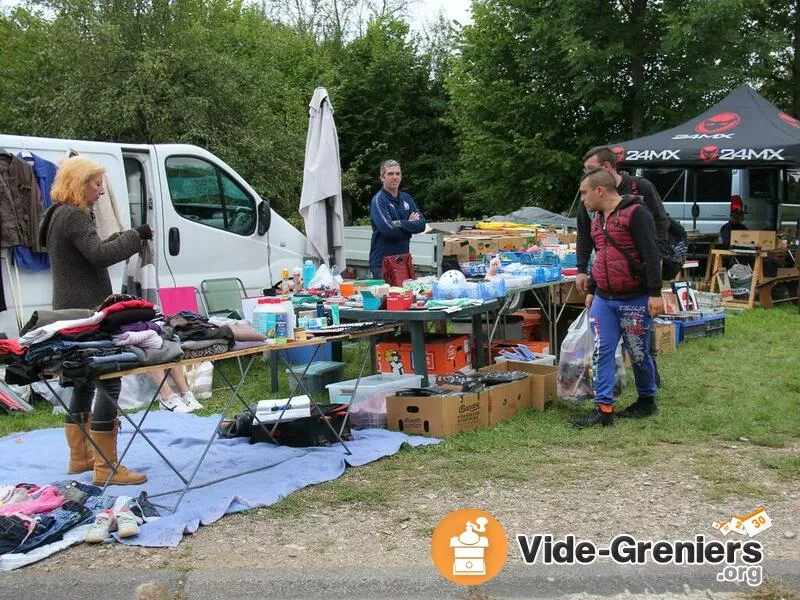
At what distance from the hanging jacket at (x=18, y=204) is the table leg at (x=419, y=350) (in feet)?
10.4

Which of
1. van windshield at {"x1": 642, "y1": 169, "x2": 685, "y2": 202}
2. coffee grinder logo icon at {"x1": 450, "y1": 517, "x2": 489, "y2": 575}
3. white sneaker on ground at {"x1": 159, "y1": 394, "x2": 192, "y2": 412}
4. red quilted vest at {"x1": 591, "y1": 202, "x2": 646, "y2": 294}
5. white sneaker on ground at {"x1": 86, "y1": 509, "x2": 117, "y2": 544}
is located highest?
van windshield at {"x1": 642, "y1": 169, "x2": 685, "y2": 202}

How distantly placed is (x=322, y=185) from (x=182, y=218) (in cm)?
142

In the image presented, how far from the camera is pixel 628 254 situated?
5934mm

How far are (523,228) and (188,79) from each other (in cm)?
706

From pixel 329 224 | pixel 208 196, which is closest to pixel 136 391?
pixel 208 196

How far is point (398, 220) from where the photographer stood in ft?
25.6

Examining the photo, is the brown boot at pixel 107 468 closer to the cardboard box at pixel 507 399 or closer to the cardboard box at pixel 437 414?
the cardboard box at pixel 437 414

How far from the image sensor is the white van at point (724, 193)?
1503cm

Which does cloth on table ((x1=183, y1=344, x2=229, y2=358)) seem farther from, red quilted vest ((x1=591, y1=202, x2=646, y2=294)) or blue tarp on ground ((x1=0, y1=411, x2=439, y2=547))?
red quilted vest ((x1=591, y1=202, x2=646, y2=294))

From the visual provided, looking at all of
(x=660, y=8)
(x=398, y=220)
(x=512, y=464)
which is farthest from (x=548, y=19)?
(x=512, y=464)

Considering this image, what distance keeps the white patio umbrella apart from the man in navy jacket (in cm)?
122

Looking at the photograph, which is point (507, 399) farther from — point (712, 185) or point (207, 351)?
point (712, 185)

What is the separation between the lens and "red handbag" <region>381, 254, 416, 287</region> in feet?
25.8

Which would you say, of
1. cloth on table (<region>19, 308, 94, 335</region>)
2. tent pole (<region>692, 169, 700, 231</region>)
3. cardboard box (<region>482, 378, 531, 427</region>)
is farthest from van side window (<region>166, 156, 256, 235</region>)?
tent pole (<region>692, 169, 700, 231</region>)
